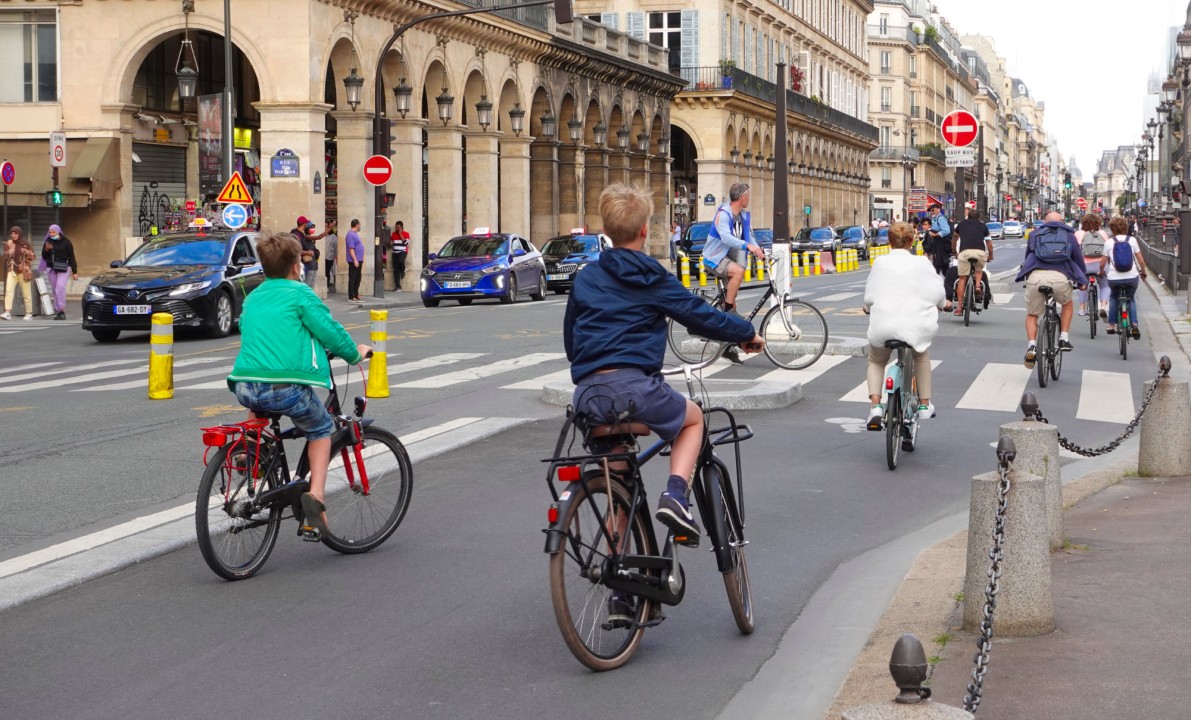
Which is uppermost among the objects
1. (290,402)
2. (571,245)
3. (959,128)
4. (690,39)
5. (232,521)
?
(690,39)

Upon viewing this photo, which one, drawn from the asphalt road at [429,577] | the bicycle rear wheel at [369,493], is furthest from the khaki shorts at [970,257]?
the bicycle rear wheel at [369,493]

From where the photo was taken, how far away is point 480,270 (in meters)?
33.8

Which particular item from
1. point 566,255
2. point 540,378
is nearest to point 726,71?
point 566,255

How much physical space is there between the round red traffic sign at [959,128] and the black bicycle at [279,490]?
18485 millimetres

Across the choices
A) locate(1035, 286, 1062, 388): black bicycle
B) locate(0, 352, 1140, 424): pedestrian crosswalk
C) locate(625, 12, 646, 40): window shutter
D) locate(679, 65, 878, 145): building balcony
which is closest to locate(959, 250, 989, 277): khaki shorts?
A: locate(0, 352, 1140, 424): pedestrian crosswalk

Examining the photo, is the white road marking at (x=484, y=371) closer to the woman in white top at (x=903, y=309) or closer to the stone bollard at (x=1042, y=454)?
the woman in white top at (x=903, y=309)

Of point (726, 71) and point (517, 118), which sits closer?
point (517, 118)

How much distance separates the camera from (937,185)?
145500 millimetres

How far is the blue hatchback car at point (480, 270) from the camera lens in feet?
111

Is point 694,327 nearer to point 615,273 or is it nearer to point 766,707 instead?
point 615,273

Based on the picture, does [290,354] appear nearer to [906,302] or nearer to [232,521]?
[232,521]

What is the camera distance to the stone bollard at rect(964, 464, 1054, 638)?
5898mm

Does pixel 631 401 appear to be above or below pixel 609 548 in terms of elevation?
above

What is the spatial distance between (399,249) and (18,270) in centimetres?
1244
